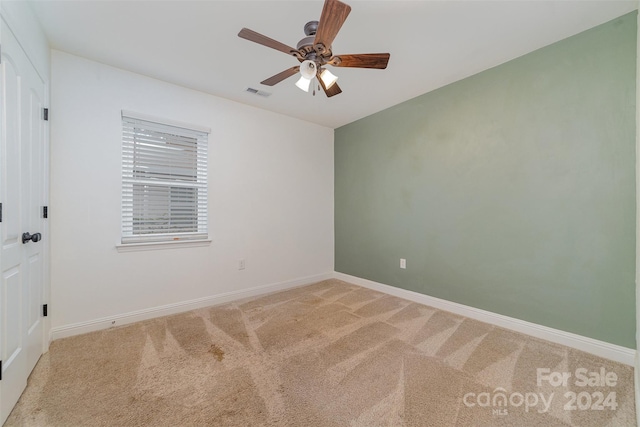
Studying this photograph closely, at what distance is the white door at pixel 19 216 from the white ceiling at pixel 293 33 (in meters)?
0.59

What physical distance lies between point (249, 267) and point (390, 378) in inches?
87.7

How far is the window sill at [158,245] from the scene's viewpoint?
2551mm

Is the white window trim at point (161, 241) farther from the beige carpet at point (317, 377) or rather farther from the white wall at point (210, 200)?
the beige carpet at point (317, 377)

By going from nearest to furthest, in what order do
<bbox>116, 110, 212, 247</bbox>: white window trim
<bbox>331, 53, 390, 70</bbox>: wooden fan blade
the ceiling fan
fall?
the ceiling fan
<bbox>331, 53, 390, 70</bbox>: wooden fan blade
<bbox>116, 110, 212, 247</bbox>: white window trim

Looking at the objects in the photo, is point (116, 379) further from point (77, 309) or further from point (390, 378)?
point (390, 378)

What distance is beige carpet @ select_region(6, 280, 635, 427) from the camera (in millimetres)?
1429

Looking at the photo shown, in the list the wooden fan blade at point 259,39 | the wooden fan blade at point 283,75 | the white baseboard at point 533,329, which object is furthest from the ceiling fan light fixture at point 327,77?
the white baseboard at point 533,329

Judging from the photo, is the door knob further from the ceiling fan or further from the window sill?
the ceiling fan

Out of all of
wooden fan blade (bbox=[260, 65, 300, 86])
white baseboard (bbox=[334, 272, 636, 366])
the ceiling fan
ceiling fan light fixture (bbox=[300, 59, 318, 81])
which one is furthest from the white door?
white baseboard (bbox=[334, 272, 636, 366])

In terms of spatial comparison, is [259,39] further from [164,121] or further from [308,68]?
[164,121]

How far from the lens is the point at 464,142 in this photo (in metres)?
2.77

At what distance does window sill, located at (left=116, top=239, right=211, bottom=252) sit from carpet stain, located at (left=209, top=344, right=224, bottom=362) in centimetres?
122

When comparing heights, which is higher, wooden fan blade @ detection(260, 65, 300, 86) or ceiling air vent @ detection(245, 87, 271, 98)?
ceiling air vent @ detection(245, 87, 271, 98)

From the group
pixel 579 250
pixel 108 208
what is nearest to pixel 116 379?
pixel 108 208
